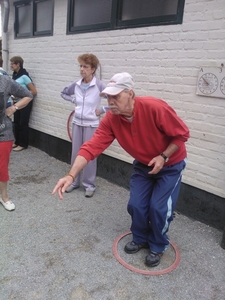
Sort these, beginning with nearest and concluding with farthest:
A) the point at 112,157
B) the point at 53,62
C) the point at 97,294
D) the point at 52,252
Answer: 1. the point at 97,294
2. the point at 52,252
3. the point at 112,157
4. the point at 53,62

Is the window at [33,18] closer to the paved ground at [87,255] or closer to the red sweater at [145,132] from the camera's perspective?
the paved ground at [87,255]

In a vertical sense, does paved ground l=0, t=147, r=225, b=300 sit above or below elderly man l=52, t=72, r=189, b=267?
below

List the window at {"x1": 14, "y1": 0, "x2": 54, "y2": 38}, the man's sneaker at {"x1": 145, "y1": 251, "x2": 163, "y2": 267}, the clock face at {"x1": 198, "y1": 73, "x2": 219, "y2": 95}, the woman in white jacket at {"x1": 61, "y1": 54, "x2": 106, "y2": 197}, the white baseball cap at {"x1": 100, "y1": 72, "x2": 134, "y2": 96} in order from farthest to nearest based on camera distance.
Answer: the window at {"x1": 14, "y1": 0, "x2": 54, "y2": 38} < the woman in white jacket at {"x1": 61, "y1": 54, "x2": 106, "y2": 197} < the clock face at {"x1": 198, "y1": 73, "x2": 219, "y2": 95} < the man's sneaker at {"x1": 145, "y1": 251, "x2": 163, "y2": 267} < the white baseball cap at {"x1": 100, "y1": 72, "x2": 134, "y2": 96}

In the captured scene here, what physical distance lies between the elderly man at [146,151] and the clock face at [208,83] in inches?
39.2

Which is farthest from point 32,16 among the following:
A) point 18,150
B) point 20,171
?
point 20,171

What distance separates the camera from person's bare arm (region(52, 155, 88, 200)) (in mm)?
1964

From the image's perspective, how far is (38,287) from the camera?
233cm

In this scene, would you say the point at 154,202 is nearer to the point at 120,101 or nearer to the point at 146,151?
the point at 146,151

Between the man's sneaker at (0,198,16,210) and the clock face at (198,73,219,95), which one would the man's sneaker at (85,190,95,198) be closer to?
the man's sneaker at (0,198,16,210)

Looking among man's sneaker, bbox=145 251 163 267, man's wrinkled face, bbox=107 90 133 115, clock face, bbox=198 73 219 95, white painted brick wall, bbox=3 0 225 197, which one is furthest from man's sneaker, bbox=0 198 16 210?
clock face, bbox=198 73 219 95

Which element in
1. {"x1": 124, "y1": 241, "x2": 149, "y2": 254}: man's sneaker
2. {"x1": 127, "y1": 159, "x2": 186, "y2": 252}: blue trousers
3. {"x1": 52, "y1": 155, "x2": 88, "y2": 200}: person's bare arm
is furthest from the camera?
{"x1": 124, "y1": 241, "x2": 149, "y2": 254}: man's sneaker

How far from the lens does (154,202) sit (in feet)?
8.36

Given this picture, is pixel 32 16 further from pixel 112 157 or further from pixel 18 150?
pixel 112 157

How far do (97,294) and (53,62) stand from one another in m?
4.42
